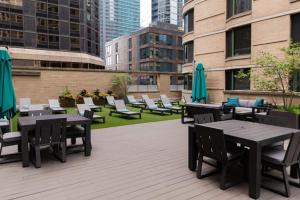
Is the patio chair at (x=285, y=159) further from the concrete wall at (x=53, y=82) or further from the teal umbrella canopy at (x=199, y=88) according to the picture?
the concrete wall at (x=53, y=82)

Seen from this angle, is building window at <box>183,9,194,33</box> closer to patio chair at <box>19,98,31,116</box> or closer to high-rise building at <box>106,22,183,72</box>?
patio chair at <box>19,98,31,116</box>

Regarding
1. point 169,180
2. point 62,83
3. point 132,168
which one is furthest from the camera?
point 62,83

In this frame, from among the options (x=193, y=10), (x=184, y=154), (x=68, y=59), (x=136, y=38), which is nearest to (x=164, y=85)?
(x=193, y=10)

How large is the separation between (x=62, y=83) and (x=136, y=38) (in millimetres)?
55343

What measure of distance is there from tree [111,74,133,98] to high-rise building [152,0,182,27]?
107638 mm

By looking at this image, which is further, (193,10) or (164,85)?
(164,85)

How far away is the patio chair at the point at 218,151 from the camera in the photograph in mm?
4168

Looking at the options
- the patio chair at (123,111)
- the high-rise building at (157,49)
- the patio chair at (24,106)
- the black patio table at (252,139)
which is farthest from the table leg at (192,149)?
A: the high-rise building at (157,49)

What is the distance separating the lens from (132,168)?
17.4 ft

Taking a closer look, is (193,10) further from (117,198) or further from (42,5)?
(42,5)

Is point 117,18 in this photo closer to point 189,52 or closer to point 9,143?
point 189,52

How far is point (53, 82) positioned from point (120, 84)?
19.5ft

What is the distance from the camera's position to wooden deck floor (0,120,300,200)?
4.06m

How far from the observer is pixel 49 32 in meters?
48.5
